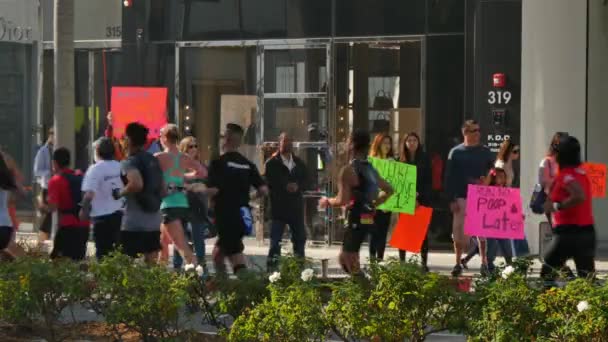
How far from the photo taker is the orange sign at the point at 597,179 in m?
17.8

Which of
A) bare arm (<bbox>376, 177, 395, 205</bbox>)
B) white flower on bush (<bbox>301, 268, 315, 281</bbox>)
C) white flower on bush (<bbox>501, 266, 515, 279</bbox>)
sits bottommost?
white flower on bush (<bbox>301, 268, 315, 281</bbox>)

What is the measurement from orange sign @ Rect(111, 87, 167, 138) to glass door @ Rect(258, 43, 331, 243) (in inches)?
85.3

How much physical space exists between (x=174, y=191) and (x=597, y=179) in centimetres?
511

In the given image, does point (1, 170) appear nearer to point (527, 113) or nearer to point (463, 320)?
point (463, 320)

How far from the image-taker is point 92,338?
461 inches

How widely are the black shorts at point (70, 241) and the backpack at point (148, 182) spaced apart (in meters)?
1.84

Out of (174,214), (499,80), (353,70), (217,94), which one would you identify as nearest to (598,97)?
(499,80)

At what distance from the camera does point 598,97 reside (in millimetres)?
21688

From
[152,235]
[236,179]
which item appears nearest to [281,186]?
[236,179]

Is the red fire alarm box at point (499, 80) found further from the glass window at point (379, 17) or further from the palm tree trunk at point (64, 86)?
the palm tree trunk at point (64, 86)

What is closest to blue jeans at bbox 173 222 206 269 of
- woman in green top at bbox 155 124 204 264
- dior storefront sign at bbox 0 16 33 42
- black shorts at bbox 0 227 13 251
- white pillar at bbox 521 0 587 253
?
woman in green top at bbox 155 124 204 264

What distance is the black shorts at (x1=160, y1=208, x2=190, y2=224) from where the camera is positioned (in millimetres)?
16188

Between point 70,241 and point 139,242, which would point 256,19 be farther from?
point 139,242

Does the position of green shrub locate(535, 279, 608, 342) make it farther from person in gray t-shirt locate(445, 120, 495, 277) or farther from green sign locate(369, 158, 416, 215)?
green sign locate(369, 158, 416, 215)
